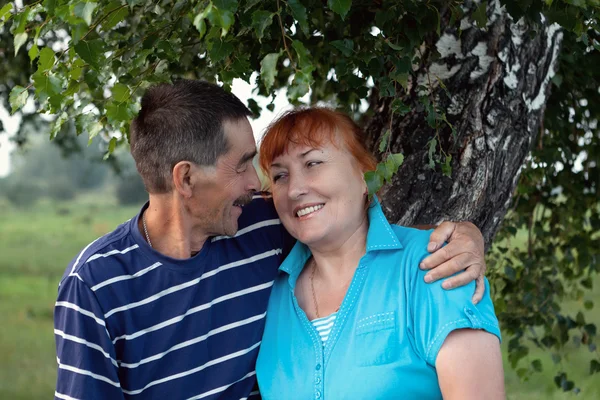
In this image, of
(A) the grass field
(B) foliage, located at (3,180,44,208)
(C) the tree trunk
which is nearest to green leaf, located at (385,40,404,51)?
(C) the tree trunk

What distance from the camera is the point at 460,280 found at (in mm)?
2119

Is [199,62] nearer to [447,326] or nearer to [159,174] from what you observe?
[159,174]

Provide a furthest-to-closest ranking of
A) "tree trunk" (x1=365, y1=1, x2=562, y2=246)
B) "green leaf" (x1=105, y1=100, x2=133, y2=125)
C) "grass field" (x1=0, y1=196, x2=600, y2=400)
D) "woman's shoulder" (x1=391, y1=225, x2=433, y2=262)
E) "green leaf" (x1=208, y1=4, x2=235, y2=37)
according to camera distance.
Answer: "grass field" (x1=0, y1=196, x2=600, y2=400)
"tree trunk" (x1=365, y1=1, x2=562, y2=246)
"woman's shoulder" (x1=391, y1=225, x2=433, y2=262)
"green leaf" (x1=105, y1=100, x2=133, y2=125)
"green leaf" (x1=208, y1=4, x2=235, y2=37)

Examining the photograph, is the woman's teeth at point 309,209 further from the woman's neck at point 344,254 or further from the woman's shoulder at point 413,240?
the woman's shoulder at point 413,240

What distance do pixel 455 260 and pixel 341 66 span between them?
25.0 inches

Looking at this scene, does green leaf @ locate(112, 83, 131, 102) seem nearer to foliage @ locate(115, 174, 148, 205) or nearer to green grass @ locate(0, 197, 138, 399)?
green grass @ locate(0, 197, 138, 399)

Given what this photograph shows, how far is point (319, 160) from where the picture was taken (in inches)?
93.8

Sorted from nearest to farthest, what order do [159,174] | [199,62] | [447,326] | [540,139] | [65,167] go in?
1. [447,326]
2. [159,174]
3. [199,62]
4. [540,139]
5. [65,167]

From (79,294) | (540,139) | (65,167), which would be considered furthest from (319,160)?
(65,167)

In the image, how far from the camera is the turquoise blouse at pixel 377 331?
6.89 ft

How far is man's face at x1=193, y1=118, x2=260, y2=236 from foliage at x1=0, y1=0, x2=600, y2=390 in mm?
195

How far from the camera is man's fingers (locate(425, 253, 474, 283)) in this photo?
2133mm

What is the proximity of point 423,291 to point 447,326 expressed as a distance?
0.47 feet

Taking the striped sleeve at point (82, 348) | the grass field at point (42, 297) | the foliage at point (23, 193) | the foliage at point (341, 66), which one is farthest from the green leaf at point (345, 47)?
the foliage at point (23, 193)
